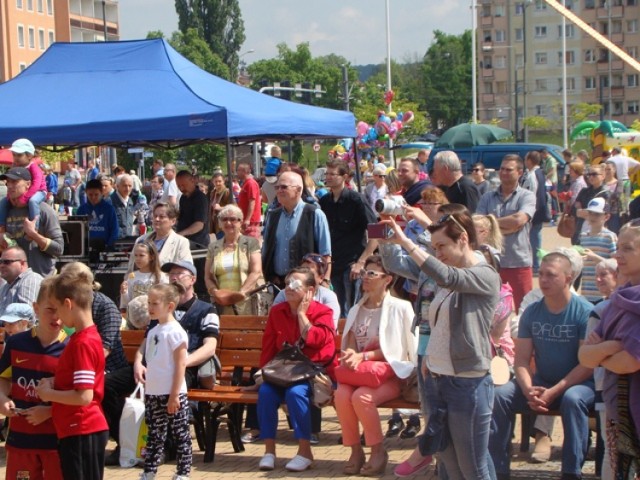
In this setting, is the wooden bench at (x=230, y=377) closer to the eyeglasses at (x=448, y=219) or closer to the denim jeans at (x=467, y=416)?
the denim jeans at (x=467, y=416)

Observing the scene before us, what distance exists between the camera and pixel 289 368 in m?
7.37

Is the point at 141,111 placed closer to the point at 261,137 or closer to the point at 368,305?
the point at 261,137

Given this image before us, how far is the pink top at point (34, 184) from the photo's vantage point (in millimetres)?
9727

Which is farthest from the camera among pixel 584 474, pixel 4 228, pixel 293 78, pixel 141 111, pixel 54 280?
pixel 293 78

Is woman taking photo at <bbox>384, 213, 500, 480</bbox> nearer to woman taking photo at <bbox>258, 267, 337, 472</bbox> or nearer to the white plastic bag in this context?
woman taking photo at <bbox>258, 267, 337, 472</bbox>

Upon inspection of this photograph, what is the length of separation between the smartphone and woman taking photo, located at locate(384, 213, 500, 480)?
69mm

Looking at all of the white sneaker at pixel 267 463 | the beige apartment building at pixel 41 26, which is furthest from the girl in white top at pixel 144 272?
the beige apartment building at pixel 41 26

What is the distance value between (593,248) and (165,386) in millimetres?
4495

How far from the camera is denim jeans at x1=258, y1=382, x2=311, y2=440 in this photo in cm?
722

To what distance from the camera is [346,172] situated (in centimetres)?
1004

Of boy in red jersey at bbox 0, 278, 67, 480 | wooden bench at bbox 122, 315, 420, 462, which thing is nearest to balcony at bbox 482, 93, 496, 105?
wooden bench at bbox 122, 315, 420, 462

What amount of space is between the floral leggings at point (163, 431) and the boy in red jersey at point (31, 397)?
1483 millimetres

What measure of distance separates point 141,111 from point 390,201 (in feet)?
22.9

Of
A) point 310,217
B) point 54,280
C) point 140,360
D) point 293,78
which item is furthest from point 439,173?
point 293,78
